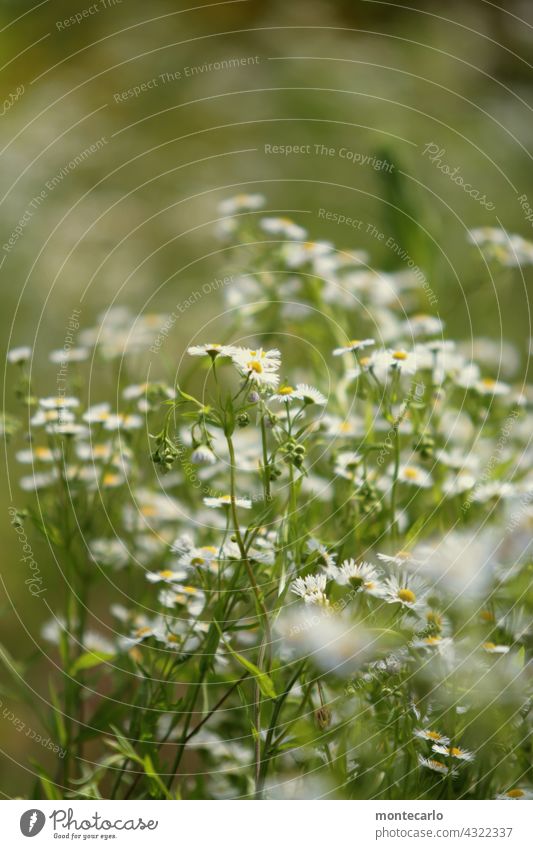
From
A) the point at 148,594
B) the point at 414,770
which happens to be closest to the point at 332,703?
the point at 414,770

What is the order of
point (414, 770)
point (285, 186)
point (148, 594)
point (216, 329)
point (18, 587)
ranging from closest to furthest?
point (414, 770), point (148, 594), point (18, 587), point (216, 329), point (285, 186)

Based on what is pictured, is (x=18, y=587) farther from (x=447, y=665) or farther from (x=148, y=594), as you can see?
(x=447, y=665)

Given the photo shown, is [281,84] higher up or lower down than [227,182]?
higher up

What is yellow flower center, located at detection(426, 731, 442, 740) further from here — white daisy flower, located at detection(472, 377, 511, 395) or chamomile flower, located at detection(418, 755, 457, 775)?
white daisy flower, located at detection(472, 377, 511, 395)

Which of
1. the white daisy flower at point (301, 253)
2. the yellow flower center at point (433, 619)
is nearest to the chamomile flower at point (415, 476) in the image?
the yellow flower center at point (433, 619)

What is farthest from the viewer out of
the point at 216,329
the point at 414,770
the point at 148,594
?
the point at 216,329

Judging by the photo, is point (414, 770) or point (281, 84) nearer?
point (414, 770)

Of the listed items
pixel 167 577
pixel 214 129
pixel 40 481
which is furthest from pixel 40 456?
pixel 214 129

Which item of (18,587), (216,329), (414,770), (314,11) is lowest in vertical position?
(414,770)
